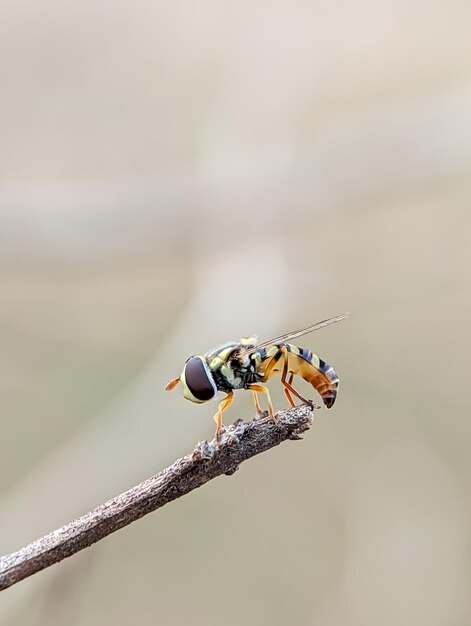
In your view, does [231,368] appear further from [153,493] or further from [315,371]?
[153,493]

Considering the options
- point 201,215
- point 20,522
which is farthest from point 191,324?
point 20,522

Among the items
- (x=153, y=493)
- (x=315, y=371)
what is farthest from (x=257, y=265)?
(x=153, y=493)

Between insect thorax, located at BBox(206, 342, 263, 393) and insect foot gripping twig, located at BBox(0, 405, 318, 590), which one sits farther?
insect thorax, located at BBox(206, 342, 263, 393)

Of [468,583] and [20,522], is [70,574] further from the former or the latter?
[468,583]

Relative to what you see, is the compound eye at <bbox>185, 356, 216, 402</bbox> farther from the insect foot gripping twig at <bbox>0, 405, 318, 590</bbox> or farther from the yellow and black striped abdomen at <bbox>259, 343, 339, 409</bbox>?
the insect foot gripping twig at <bbox>0, 405, 318, 590</bbox>

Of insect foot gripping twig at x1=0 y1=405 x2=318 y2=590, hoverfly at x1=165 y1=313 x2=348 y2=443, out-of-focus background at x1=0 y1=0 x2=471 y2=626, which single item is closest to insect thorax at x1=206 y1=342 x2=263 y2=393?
hoverfly at x1=165 y1=313 x2=348 y2=443

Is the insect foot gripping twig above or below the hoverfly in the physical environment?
below

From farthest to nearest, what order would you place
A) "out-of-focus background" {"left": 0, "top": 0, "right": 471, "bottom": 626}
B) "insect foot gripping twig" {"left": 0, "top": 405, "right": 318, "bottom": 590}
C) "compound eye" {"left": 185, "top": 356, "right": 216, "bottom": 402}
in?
"out-of-focus background" {"left": 0, "top": 0, "right": 471, "bottom": 626}
"compound eye" {"left": 185, "top": 356, "right": 216, "bottom": 402}
"insect foot gripping twig" {"left": 0, "top": 405, "right": 318, "bottom": 590}

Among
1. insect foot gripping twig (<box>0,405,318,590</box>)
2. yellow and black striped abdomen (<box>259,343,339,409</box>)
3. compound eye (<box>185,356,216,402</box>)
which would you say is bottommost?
insect foot gripping twig (<box>0,405,318,590</box>)
